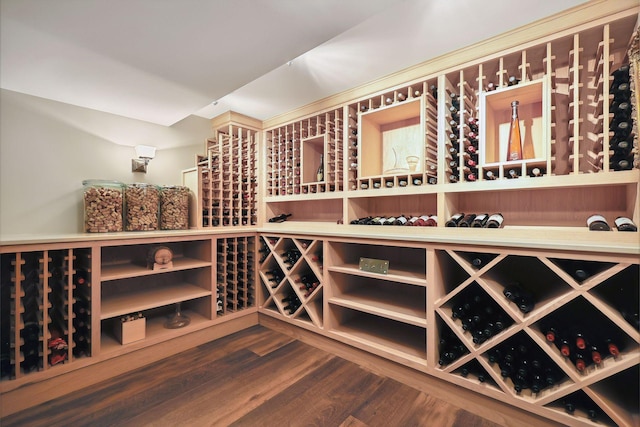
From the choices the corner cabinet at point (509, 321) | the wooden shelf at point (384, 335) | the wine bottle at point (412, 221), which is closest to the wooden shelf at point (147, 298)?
the corner cabinet at point (509, 321)

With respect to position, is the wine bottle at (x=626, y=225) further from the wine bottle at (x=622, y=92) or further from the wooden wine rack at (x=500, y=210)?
the wine bottle at (x=622, y=92)

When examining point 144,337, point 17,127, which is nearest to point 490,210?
point 144,337

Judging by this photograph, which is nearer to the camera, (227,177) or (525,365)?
(525,365)

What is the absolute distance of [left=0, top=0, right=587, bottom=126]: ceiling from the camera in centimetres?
117

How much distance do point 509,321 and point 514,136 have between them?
1.08 m

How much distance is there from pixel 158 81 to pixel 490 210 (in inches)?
92.6

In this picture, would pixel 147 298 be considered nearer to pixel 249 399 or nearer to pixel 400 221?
pixel 249 399

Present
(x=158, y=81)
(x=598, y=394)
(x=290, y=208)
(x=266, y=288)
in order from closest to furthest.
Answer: (x=598, y=394) < (x=158, y=81) < (x=266, y=288) < (x=290, y=208)

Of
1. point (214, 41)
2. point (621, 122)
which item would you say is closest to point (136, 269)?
point (214, 41)

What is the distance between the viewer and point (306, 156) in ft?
8.66

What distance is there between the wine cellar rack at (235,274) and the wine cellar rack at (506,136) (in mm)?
942

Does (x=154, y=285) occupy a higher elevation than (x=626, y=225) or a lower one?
lower

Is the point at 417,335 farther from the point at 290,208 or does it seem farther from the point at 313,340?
the point at 290,208

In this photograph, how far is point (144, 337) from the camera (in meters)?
1.85
